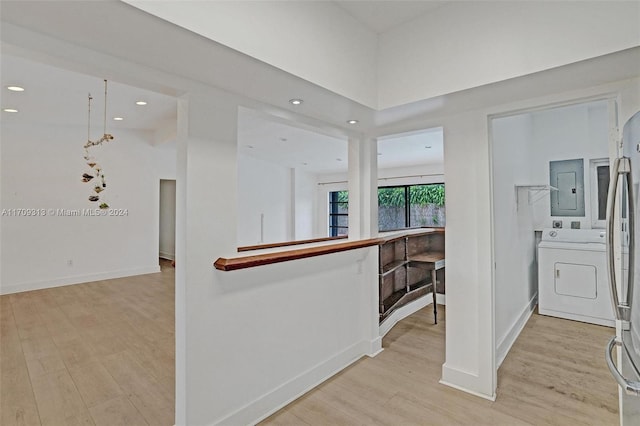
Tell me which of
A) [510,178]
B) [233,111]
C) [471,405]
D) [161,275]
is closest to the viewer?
[233,111]

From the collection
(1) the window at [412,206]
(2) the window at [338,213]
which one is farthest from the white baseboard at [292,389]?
(2) the window at [338,213]

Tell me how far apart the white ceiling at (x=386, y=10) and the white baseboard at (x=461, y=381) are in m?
2.50

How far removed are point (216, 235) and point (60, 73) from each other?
2.91m

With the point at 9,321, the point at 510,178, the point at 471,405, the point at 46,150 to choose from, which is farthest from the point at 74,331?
the point at 510,178

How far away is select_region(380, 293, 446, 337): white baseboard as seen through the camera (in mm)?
3377

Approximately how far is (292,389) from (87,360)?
1.86m

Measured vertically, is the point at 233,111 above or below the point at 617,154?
above

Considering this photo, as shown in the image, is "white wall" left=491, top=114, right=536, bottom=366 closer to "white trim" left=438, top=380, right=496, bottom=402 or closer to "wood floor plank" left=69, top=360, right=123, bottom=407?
"white trim" left=438, top=380, right=496, bottom=402

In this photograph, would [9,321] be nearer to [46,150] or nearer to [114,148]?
[46,150]

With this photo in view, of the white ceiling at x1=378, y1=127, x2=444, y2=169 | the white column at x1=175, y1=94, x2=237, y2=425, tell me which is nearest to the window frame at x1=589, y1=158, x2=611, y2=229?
the white ceiling at x1=378, y1=127, x2=444, y2=169

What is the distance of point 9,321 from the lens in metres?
3.64

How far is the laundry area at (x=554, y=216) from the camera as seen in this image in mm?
3193

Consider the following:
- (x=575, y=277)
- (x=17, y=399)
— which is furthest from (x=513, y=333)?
(x=17, y=399)

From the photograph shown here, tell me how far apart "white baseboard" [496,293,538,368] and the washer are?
8.8 inches
